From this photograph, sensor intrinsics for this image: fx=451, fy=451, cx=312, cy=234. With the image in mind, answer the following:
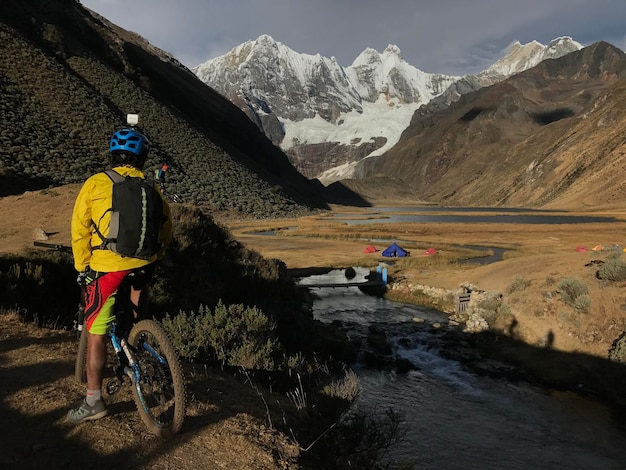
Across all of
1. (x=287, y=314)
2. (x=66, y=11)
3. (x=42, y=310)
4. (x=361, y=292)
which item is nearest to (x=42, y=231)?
(x=42, y=310)

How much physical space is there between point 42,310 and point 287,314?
Result: 8.02 metres

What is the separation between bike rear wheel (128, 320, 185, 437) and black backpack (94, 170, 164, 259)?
839 millimetres

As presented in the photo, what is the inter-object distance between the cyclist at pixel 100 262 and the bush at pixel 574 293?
1837 cm

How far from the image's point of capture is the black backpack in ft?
14.1

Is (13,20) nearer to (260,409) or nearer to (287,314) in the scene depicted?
(287,314)

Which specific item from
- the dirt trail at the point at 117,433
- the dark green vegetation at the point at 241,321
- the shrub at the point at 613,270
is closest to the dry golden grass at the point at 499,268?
the shrub at the point at 613,270

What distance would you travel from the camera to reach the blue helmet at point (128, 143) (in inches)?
185

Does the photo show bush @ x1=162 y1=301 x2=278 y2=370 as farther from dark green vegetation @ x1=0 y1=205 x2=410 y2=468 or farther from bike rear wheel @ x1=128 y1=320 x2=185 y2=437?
bike rear wheel @ x1=128 y1=320 x2=185 y2=437

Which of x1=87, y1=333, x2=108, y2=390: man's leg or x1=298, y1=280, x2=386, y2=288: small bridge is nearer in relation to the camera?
x1=87, y1=333, x2=108, y2=390: man's leg

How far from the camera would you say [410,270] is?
3756 centimetres

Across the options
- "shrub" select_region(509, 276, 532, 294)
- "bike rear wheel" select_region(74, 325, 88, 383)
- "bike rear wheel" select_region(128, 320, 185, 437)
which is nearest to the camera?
"bike rear wheel" select_region(128, 320, 185, 437)

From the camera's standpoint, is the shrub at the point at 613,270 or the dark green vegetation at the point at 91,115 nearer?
the shrub at the point at 613,270

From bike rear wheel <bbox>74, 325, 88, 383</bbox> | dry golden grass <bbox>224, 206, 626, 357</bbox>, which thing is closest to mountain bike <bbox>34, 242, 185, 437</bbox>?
bike rear wheel <bbox>74, 325, 88, 383</bbox>

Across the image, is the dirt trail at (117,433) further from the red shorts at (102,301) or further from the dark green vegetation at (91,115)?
the dark green vegetation at (91,115)
